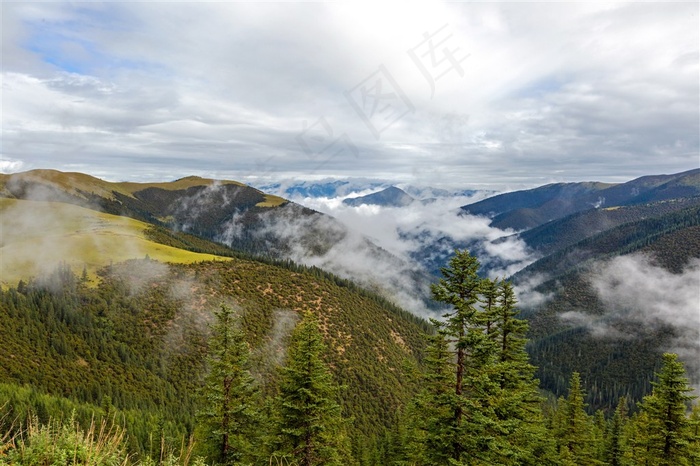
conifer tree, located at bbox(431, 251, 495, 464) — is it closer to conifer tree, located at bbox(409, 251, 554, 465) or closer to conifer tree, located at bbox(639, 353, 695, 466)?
conifer tree, located at bbox(409, 251, 554, 465)

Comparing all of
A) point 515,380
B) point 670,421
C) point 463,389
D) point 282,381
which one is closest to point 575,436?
point 670,421

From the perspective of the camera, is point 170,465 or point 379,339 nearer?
point 170,465

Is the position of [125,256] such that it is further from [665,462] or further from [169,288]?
[665,462]

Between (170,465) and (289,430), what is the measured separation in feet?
39.5

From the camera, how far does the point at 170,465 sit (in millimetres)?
9117

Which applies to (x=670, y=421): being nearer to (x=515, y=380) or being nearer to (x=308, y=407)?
(x=515, y=380)

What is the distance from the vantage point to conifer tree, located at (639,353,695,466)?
2241 centimetres

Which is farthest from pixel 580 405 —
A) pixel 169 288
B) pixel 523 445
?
pixel 169 288

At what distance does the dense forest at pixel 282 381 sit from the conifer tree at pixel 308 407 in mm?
80

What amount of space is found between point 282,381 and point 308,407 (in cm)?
225

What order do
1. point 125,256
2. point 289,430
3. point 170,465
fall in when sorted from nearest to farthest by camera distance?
point 170,465 → point 289,430 → point 125,256

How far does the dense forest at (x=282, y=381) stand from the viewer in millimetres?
16672

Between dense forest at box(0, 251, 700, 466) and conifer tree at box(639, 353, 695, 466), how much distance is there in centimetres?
9

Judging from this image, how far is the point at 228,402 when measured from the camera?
22938 millimetres
